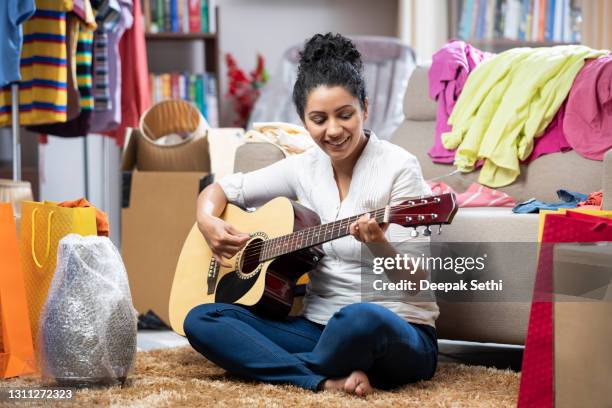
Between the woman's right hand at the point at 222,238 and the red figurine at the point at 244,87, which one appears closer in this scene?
the woman's right hand at the point at 222,238

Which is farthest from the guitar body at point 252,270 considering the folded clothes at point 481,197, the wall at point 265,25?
the wall at point 265,25

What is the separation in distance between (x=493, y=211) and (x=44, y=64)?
1.73 metres

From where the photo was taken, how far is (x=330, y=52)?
6.28 ft

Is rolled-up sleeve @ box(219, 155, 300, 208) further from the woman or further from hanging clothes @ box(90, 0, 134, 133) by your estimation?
hanging clothes @ box(90, 0, 134, 133)

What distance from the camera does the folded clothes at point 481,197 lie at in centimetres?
256

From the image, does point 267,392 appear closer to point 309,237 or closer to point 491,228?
point 309,237

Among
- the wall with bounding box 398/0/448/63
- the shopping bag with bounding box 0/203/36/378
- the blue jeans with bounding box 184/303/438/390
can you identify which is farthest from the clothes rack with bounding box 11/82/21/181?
the wall with bounding box 398/0/448/63

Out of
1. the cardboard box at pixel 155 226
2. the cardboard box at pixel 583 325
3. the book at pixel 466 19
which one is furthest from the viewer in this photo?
the book at pixel 466 19

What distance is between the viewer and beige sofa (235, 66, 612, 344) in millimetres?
1972

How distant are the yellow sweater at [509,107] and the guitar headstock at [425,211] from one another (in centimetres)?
107

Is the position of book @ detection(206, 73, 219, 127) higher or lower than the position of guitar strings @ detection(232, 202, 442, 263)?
higher

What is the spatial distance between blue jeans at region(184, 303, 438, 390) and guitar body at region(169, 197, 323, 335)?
0.05m

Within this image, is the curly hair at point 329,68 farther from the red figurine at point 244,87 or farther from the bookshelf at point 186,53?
the red figurine at point 244,87

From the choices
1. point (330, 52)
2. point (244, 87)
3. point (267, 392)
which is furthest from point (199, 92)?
point (267, 392)
